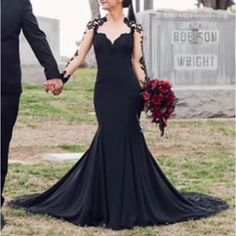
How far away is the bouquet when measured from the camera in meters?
6.09

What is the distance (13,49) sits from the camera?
539 cm

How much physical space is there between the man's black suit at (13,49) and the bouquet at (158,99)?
0.89 metres

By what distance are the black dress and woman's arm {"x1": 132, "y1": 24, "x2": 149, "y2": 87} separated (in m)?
0.03

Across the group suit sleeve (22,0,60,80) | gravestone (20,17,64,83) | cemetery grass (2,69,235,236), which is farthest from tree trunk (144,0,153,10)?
suit sleeve (22,0,60,80)

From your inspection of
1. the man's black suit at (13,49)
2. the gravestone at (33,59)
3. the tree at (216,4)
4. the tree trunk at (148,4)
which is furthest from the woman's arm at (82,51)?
the tree at (216,4)

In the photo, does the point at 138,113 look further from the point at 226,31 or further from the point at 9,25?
the point at 226,31

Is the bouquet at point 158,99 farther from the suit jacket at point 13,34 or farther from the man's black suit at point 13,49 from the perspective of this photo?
the suit jacket at point 13,34

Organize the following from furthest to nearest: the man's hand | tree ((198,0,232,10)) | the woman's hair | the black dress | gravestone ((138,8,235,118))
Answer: tree ((198,0,232,10)), gravestone ((138,8,235,118)), the woman's hair, the black dress, the man's hand

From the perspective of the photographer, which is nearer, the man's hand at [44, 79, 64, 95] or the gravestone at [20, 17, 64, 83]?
the man's hand at [44, 79, 64, 95]

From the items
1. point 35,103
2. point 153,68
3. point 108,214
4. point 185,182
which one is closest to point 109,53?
point 108,214

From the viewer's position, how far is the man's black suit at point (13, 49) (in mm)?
5348

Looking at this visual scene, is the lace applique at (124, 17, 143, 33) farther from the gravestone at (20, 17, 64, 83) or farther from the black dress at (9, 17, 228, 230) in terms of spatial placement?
the gravestone at (20, 17, 64, 83)

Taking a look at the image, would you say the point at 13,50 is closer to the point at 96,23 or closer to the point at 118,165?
the point at 96,23

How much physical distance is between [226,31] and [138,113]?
8104 mm
